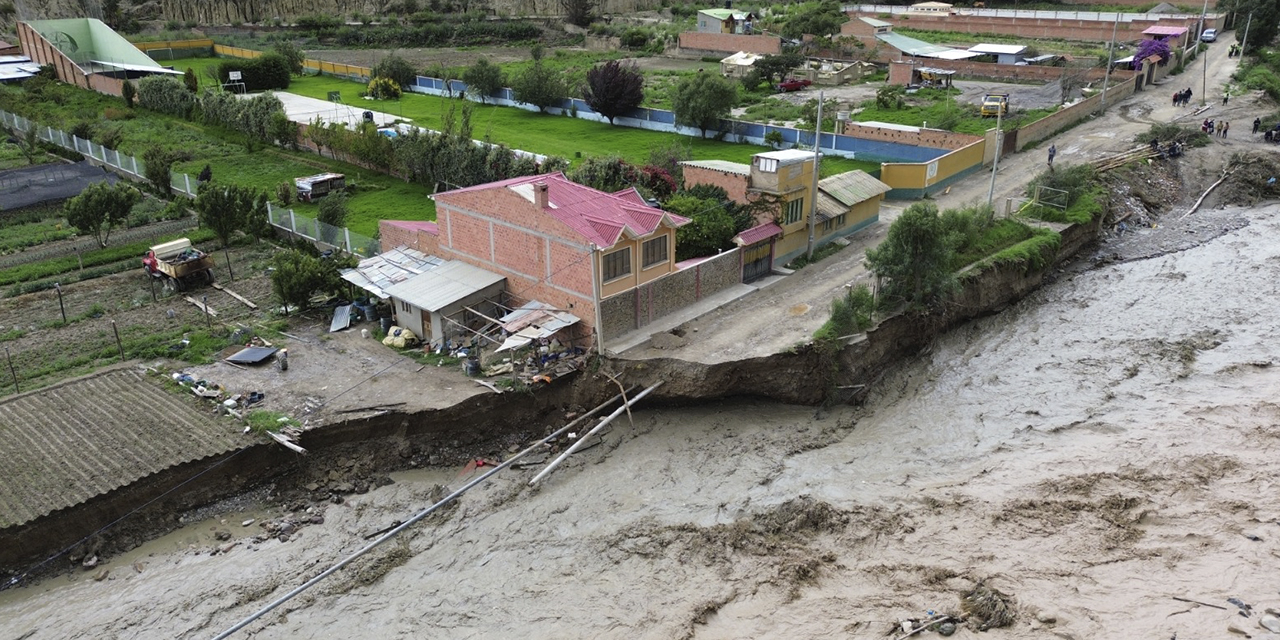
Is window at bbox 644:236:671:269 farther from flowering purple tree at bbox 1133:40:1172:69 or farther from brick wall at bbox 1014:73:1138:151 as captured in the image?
flowering purple tree at bbox 1133:40:1172:69

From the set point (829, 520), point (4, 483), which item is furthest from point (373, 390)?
point (829, 520)

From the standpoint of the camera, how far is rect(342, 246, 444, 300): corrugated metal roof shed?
2753cm

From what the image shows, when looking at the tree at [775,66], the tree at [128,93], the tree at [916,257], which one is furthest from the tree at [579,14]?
the tree at [916,257]

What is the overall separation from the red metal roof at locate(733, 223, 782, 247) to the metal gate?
230mm

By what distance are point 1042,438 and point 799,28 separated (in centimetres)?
6485

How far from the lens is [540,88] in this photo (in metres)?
59.6

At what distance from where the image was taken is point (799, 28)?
81625 millimetres

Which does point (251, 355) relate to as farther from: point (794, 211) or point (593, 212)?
point (794, 211)

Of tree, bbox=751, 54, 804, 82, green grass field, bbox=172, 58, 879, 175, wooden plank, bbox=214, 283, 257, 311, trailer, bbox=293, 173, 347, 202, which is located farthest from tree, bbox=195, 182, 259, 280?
tree, bbox=751, 54, 804, 82

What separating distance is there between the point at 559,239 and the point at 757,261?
27.0 feet

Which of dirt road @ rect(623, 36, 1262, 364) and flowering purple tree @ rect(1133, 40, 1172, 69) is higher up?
flowering purple tree @ rect(1133, 40, 1172, 69)

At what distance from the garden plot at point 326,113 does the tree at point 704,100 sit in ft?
55.6

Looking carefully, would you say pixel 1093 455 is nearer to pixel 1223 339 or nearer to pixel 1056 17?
pixel 1223 339

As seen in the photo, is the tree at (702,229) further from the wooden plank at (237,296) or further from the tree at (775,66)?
the tree at (775,66)
